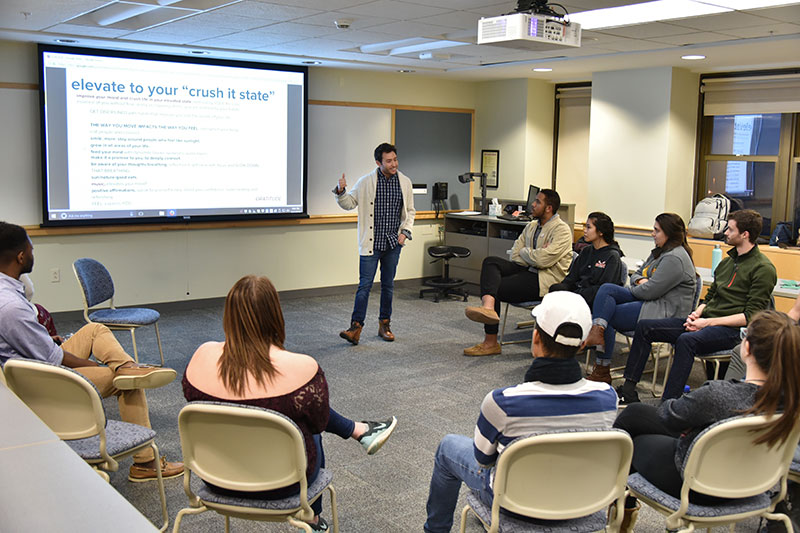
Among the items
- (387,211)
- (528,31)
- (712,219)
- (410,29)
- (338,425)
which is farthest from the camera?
(712,219)

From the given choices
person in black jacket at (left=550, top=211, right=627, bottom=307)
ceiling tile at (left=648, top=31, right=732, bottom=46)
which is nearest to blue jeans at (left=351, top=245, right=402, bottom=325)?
person in black jacket at (left=550, top=211, right=627, bottom=307)

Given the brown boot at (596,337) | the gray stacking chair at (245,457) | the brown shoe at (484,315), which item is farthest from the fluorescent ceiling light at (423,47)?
the gray stacking chair at (245,457)

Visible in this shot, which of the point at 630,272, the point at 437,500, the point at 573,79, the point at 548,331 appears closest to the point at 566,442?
the point at 548,331

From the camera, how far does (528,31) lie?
4.36m

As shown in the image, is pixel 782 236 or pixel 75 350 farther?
pixel 782 236

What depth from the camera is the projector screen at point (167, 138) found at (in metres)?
6.80

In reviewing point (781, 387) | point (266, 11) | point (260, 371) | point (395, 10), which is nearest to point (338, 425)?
point (260, 371)

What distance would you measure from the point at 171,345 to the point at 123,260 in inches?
58.6

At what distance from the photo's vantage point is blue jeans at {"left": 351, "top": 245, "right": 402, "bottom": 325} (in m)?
6.31

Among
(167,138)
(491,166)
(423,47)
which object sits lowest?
(491,166)

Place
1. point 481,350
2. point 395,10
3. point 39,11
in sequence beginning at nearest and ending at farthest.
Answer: point 395,10, point 39,11, point 481,350

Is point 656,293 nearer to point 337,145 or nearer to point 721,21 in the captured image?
point 721,21

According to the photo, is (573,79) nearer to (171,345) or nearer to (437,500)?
(171,345)

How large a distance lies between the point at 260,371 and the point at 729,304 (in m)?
3.24
